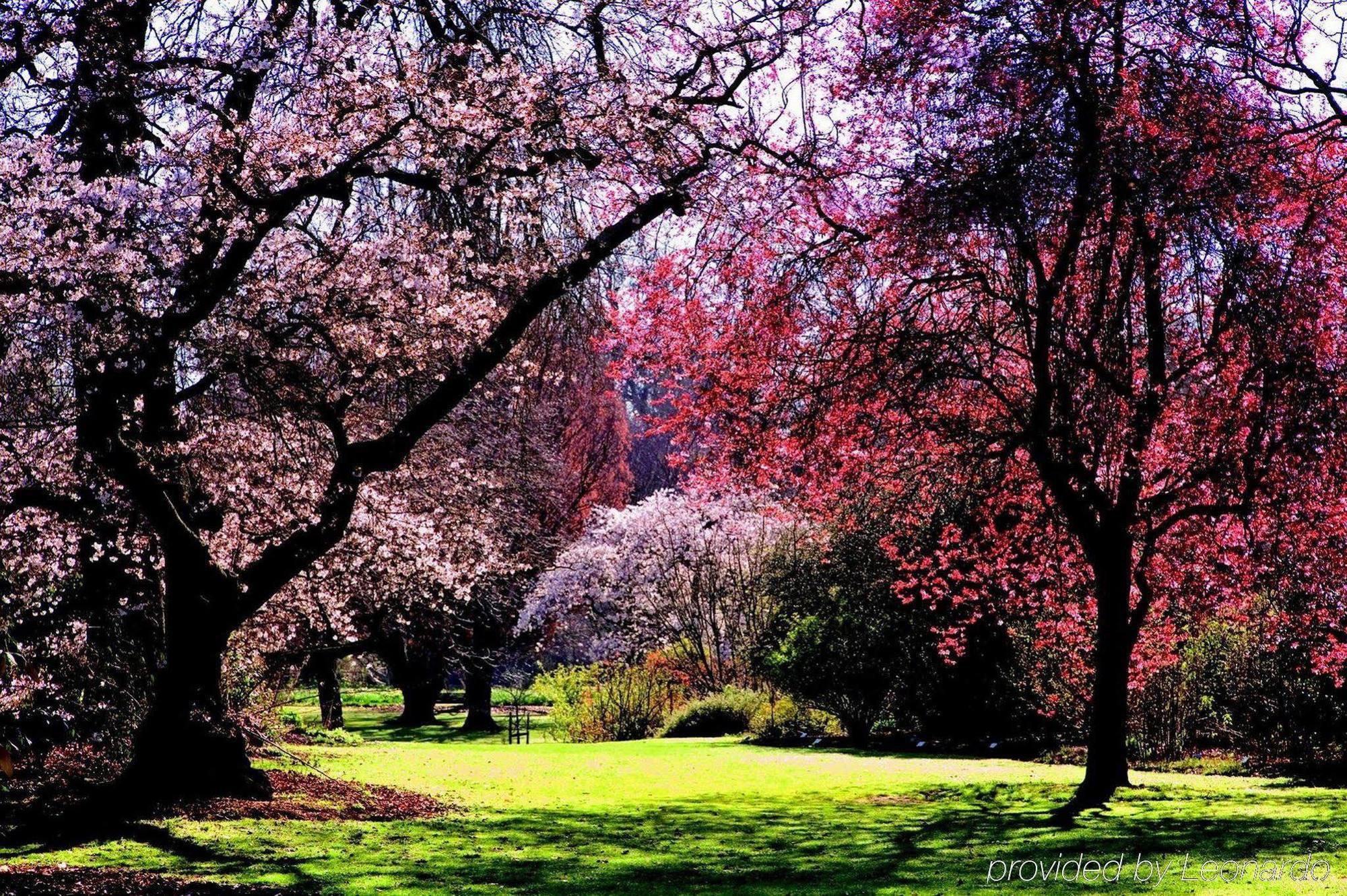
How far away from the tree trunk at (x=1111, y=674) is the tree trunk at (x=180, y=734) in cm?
785

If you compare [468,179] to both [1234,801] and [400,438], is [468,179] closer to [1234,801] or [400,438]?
[400,438]

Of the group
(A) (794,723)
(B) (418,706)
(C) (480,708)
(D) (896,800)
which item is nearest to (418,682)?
(C) (480,708)

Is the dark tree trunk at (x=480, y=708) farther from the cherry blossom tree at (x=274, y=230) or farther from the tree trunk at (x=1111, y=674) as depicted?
the tree trunk at (x=1111, y=674)

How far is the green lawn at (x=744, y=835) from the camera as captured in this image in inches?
284

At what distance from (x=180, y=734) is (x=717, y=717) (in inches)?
506

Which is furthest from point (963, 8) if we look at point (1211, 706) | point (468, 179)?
point (1211, 706)

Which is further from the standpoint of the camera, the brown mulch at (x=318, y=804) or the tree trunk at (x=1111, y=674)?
the tree trunk at (x=1111, y=674)

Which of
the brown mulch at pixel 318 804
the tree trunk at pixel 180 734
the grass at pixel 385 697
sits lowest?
the grass at pixel 385 697

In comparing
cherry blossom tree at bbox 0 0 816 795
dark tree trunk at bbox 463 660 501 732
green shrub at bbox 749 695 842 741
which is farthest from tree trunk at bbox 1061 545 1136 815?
dark tree trunk at bbox 463 660 501 732

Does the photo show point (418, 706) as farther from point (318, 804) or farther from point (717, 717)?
point (318, 804)

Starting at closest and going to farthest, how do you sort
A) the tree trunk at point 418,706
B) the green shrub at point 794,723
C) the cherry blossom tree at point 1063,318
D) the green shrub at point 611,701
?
the cherry blossom tree at point 1063,318, the green shrub at point 794,723, the green shrub at point 611,701, the tree trunk at point 418,706

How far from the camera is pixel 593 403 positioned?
30281 millimetres

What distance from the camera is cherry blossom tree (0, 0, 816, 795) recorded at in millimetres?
7988

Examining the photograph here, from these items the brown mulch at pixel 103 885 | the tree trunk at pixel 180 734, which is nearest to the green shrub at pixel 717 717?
the tree trunk at pixel 180 734
